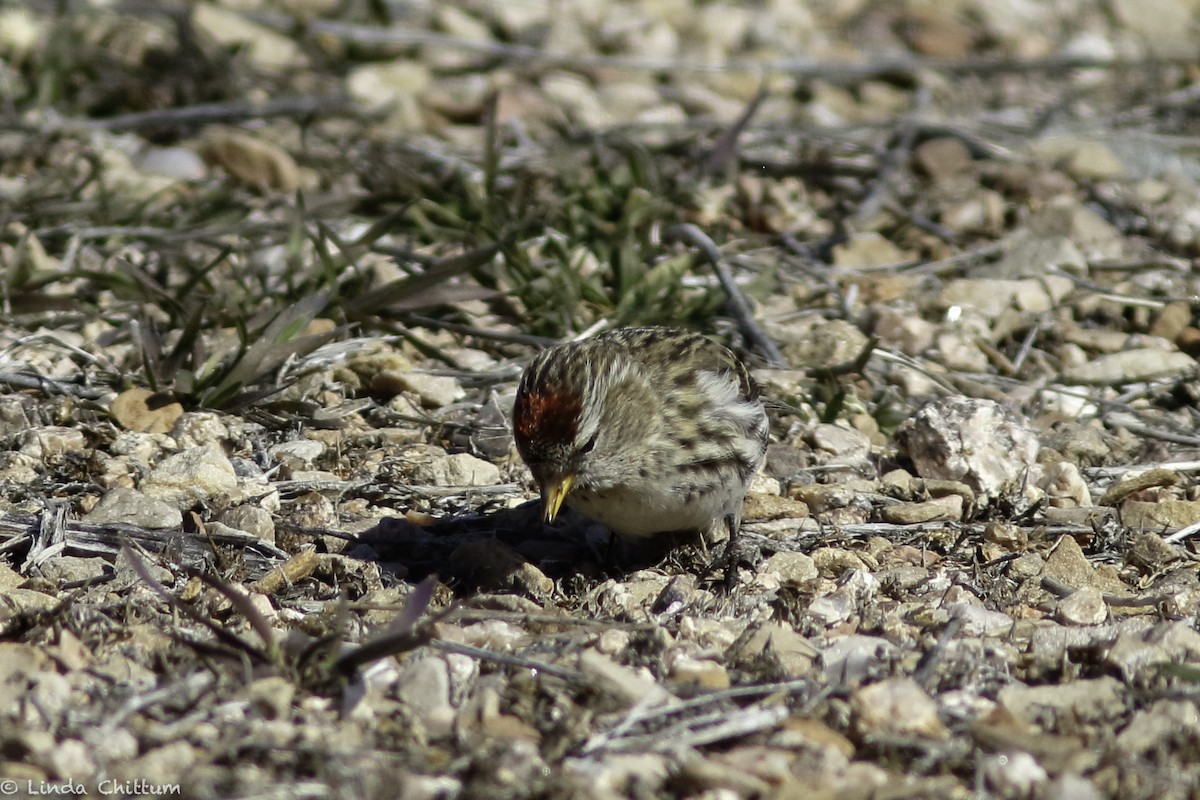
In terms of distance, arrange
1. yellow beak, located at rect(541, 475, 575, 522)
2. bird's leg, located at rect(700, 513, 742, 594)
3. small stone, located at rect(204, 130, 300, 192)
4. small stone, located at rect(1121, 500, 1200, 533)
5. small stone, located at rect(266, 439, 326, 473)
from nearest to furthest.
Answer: yellow beak, located at rect(541, 475, 575, 522) → bird's leg, located at rect(700, 513, 742, 594) → small stone, located at rect(1121, 500, 1200, 533) → small stone, located at rect(266, 439, 326, 473) → small stone, located at rect(204, 130, 300, 192)

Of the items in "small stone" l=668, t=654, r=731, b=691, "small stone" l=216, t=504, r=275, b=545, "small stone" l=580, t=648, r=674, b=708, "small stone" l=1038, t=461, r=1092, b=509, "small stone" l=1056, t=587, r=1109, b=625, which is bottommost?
"small stone" l=216, t=504, r=275, b=545

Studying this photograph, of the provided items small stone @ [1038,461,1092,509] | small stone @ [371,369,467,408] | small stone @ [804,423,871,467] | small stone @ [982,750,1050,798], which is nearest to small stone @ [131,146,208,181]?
small stone @ [371,369,467,408]

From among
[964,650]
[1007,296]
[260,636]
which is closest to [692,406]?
[964,650]

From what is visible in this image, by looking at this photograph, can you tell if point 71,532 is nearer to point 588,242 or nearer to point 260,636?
point 260,636

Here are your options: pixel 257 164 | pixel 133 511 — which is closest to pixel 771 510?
pixel 133 511

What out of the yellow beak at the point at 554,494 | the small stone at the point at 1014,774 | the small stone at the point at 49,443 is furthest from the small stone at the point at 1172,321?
the small stone at the point at 49,443

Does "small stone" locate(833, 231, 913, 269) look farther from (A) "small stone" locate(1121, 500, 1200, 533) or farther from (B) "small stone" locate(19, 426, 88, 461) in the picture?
(B) "small stone" locate(19, 426, 88, 461)

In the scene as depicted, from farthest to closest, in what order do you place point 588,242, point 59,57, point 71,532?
point 59,57
point 588,242
point 71,532
